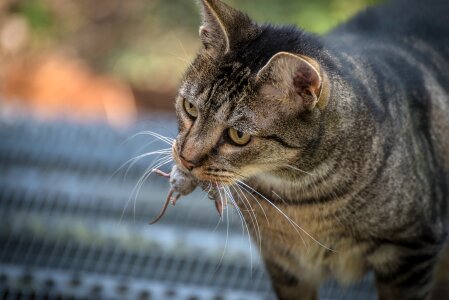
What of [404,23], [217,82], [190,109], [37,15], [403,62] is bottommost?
[37,15]

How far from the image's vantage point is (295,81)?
73.5 inches

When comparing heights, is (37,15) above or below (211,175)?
below

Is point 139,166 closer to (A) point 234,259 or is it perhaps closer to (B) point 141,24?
(A) point 234,259

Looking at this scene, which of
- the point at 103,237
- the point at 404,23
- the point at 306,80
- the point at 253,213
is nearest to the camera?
the point at 306,80

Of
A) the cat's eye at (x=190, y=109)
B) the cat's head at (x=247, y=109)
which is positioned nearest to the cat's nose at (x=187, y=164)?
the cat's head at (x=247, y=109)

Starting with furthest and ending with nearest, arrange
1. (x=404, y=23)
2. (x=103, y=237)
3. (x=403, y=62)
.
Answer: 1. (x=103, y=237)
2. (x=404, y=23)
3. (x=403, y=62)

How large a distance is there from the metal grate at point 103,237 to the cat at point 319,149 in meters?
0.54

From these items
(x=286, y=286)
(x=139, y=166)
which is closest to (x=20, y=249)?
(x=139, y=166)

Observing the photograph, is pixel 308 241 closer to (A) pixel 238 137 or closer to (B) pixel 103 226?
(A) pixel 238 137

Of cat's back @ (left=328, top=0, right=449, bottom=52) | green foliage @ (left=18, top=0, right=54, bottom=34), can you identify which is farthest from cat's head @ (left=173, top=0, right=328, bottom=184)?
green foliage @ (left=18, top=0, right=54, bottom=34)

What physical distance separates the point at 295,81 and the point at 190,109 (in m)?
0.33

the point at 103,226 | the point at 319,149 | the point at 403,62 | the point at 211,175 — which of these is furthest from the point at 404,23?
the point at 103,226

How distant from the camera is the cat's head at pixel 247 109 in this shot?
1.91 metres

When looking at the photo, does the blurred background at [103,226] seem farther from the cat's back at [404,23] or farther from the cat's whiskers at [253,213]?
the cat's back at [404,23]
